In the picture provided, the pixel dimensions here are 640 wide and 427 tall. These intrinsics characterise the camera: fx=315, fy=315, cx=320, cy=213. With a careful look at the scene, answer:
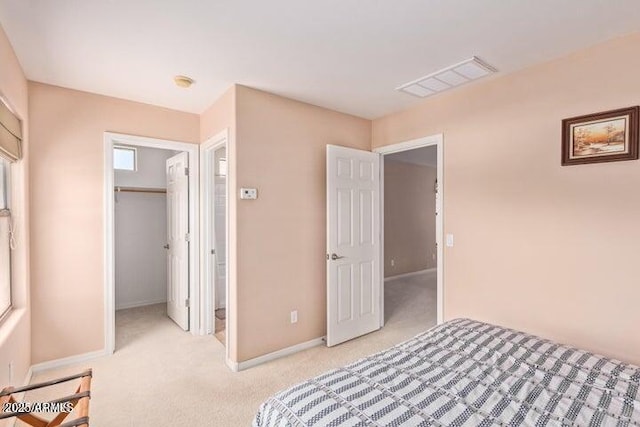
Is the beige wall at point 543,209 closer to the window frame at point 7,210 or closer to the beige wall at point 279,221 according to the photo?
the beige wall at point 279,221

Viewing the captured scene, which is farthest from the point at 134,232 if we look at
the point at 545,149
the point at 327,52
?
the point at 545,149

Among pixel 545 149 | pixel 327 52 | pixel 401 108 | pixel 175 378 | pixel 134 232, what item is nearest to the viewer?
pixel 327 52

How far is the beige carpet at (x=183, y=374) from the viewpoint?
2.12 meters

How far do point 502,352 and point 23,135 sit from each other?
3639 mm

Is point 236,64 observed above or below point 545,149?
above

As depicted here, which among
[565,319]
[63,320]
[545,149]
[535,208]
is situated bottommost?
[63,320]

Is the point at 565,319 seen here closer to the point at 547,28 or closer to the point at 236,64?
the point at 547,28

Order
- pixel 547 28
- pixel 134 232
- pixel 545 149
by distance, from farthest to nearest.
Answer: pixel 134 232, pixel 545 149, pixel 547 28

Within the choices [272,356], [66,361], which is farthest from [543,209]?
[66,361]

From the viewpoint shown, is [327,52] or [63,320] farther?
[63,320]

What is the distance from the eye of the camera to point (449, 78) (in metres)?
2.61

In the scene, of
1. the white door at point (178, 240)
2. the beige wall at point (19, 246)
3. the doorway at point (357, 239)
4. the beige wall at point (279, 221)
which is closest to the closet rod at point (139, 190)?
the white door at point (178, 240)

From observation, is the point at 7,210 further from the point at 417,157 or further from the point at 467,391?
the point at 417,157

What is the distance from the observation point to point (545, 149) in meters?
2.35
